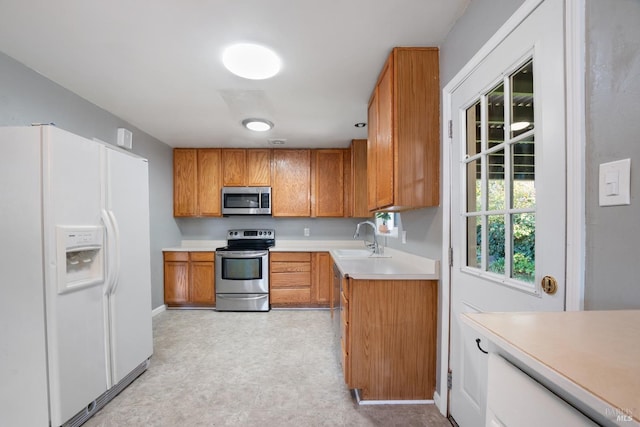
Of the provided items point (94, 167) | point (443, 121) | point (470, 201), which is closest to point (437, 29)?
point (443, 121)

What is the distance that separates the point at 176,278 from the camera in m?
3.72

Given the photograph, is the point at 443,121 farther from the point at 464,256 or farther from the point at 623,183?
the point at 623,183

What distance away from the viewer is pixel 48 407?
56.6 inches

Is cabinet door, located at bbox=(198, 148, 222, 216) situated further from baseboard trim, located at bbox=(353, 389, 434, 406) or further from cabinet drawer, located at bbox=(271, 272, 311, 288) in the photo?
baseboard trim, located at bbox=(353, 389, 434, 406)

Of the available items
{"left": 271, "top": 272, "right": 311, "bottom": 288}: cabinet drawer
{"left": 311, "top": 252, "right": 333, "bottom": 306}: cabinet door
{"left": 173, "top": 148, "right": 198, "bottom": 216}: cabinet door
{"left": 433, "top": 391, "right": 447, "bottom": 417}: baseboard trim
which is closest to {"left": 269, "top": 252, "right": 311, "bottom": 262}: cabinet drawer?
{"left": 311, "top": 252, "right": 333, "bottom": 306}: cabinet door

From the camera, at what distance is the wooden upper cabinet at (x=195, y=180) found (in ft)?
12.9

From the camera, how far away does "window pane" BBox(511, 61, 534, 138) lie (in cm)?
101

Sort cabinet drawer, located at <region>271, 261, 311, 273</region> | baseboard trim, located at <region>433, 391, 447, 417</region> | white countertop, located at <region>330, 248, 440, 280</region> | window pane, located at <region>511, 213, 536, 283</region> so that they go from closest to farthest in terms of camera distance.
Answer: window pane, located at <region>511, 213, 536, 283</region> < baseboard trim, located at <region>433, 391, 447, 417</region> < white countertop, located at <region>330, 248, 440, 280</region> < cabinet drawer, located at <region>271, 261, 311, 273</region>

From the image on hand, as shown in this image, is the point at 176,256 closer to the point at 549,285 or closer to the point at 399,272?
the point at 399,272

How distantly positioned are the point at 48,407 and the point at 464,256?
95.4 inches

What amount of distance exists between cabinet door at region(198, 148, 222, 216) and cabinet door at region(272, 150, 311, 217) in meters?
0.85

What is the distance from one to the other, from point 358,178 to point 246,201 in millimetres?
1685

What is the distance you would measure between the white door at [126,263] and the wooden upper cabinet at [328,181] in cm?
230

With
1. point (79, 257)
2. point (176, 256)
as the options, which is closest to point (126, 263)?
point (79, 257)
